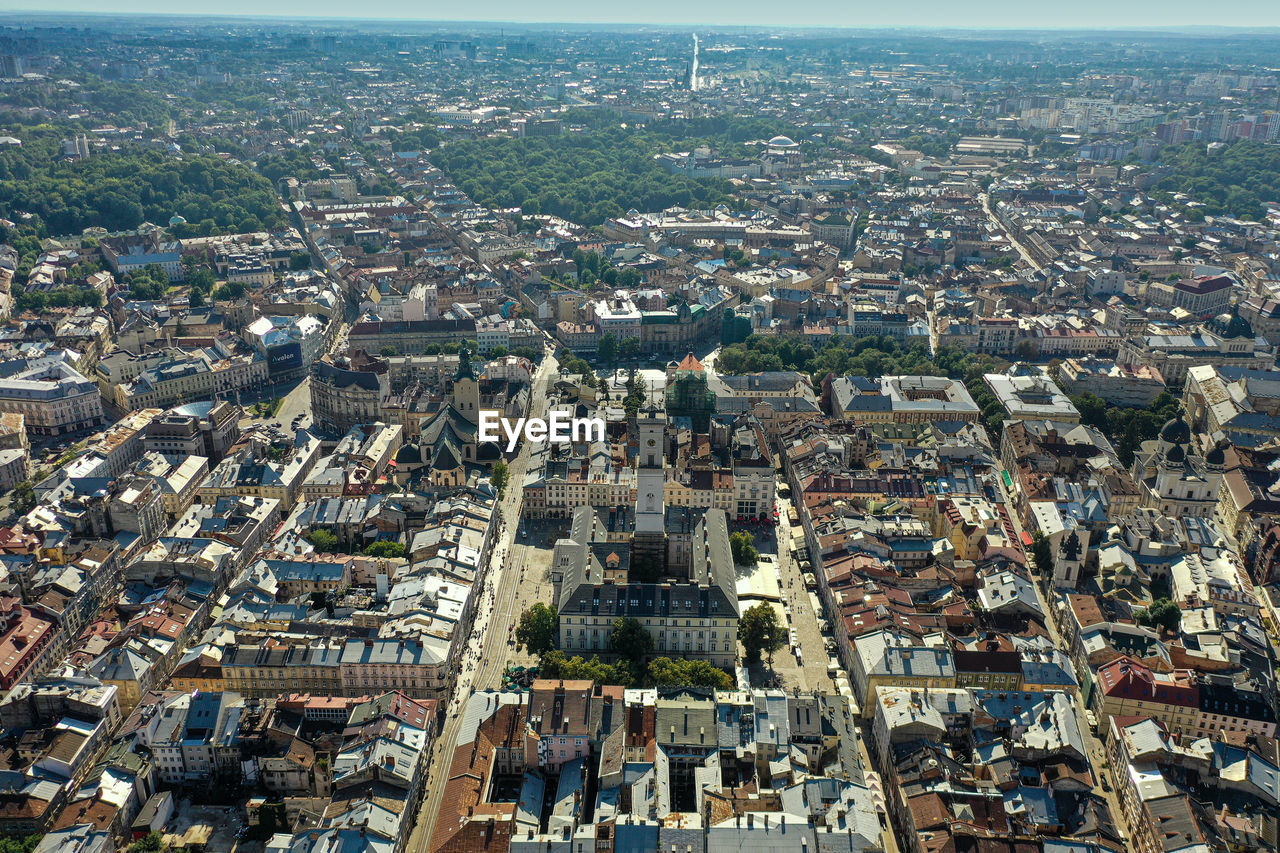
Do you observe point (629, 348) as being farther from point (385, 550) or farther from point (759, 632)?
point (759, 632)

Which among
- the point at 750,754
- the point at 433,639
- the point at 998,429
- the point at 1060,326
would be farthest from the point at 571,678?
the point at 1060,326

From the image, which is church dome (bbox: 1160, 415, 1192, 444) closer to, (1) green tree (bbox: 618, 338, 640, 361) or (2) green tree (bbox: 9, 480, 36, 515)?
(1) green tree (bbox: 618, 338, 640, 361)

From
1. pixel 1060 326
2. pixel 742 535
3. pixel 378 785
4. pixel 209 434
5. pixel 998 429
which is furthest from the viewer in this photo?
pixel 1060 326

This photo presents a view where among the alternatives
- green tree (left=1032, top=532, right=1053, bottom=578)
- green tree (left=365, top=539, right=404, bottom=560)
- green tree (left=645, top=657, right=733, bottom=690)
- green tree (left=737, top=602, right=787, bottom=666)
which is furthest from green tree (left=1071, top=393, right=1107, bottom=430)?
green tree (left=365, top=539, right=404, bottom=560)

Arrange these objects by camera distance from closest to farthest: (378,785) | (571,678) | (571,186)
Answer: (378,785), (571,678), (571,186)

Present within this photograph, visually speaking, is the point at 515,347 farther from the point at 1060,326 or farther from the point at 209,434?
the point at 1060,326
